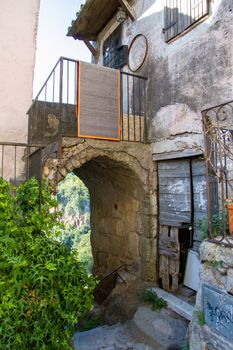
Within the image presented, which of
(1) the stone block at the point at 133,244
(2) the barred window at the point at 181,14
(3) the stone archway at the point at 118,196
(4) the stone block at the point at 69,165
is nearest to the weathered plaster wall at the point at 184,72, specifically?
(2) the barred window at the point at 181,14

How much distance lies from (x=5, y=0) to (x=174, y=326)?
577cm

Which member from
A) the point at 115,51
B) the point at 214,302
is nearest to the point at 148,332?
the point at 214,302

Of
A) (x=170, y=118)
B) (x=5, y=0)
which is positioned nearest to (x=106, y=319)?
(x=170, y=118)

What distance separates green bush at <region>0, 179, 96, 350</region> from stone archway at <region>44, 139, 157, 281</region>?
136 centimetres

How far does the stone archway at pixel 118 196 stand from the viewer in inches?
174

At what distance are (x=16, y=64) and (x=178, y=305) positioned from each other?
4.64 m

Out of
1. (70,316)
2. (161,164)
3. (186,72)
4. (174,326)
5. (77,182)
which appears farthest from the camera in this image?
(77,182)

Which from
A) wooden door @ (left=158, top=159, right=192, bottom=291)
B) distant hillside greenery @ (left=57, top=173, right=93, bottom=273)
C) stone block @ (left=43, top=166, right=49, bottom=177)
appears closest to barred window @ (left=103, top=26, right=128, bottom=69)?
wooden door @ (left=158, top=159, right=192, bottom=291)

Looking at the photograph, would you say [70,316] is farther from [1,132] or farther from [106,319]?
[1,132]

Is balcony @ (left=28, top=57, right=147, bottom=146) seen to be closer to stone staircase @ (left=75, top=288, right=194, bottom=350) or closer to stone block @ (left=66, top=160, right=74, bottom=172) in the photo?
stone block @ (left=66, top=160, right=74, bottom=172)

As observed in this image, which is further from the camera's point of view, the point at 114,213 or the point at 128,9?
the point at 114,213

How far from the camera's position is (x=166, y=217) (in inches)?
191

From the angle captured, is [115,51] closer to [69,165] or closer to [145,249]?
[69,165]

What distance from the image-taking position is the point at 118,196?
5883mm
